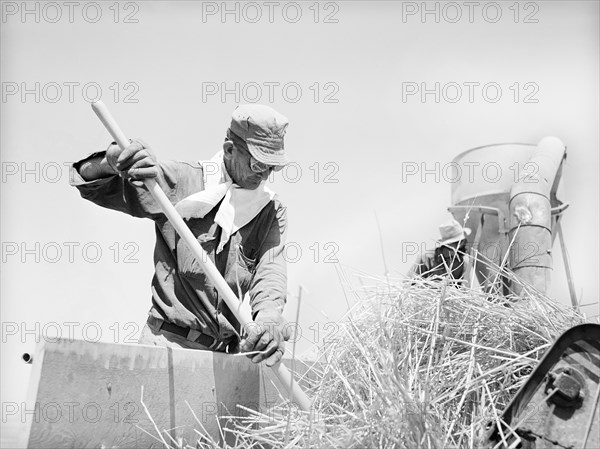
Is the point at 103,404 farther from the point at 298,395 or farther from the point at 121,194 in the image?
the point at 121,194

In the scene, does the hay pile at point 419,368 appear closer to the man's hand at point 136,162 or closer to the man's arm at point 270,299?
the man's arm at point 270,299

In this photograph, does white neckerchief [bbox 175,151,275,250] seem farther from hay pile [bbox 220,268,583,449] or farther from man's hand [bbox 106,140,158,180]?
hay pile [bbox 220,268,583,449]

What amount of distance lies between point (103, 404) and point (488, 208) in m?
6.78

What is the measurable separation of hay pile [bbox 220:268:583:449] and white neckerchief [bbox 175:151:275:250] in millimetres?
639

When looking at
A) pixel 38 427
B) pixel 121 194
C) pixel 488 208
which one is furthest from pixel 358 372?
pixel 488 208

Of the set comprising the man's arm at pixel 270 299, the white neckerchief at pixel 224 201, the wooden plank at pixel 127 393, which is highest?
the white neckerchief at pixel 224 201

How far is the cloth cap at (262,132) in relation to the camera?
10.7ft

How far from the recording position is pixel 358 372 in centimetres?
258

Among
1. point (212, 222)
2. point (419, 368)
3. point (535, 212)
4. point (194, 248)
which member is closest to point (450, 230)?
point (535, 212)

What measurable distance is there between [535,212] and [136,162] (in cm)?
595

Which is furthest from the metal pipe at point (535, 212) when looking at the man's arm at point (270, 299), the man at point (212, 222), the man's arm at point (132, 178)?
the man's arm at point (132, 178)

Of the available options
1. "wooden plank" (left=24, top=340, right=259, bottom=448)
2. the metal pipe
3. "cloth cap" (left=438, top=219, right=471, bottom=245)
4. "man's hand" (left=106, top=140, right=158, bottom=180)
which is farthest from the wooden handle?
"cloth cap" (left=438, top=219, right=471, bottom=245)

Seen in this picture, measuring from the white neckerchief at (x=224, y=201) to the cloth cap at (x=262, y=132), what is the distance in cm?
19

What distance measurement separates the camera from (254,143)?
3281mm
